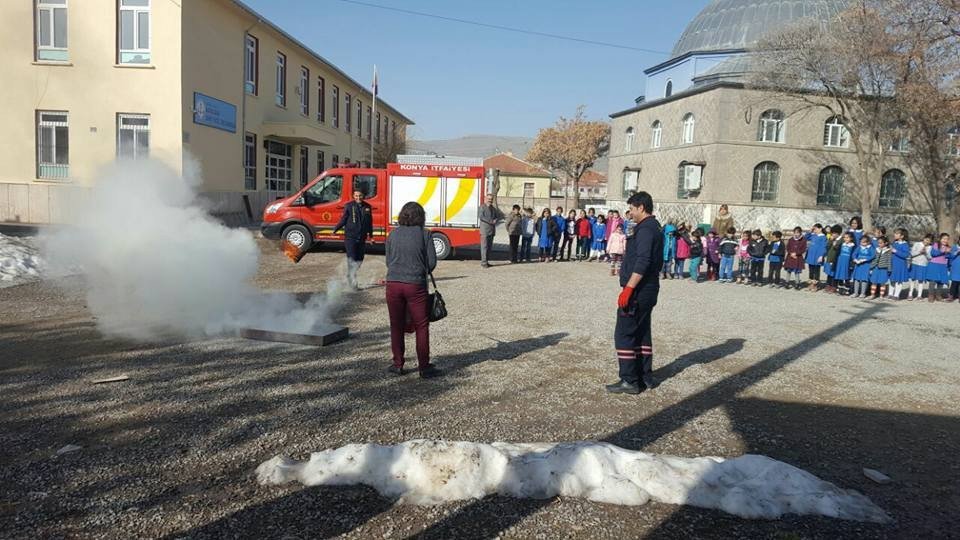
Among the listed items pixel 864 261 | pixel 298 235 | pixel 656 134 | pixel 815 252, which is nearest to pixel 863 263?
pixel 864 261

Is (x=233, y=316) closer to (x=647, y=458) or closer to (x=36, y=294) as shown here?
(x=36, y=294)

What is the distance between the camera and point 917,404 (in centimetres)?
618

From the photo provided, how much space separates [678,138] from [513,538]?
3977 centimetres

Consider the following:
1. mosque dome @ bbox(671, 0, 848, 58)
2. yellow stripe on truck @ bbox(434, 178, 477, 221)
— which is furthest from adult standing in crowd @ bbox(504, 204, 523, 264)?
mosque dome @ bbox(671, 0, 848, 58)

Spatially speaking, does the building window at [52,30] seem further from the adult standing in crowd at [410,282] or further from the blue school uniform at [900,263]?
the blue school uniform at [900,263]

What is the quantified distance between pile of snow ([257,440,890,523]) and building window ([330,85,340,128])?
116ft

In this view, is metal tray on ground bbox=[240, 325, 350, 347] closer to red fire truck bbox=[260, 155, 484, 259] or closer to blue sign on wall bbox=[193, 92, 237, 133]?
red fire truck bbox=[260, 155, 484, 259]

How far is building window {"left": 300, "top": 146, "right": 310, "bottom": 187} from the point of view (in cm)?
3250

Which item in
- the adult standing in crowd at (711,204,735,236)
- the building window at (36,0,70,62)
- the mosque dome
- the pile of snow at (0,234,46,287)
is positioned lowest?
the pile of snow at (0,234,46,287)

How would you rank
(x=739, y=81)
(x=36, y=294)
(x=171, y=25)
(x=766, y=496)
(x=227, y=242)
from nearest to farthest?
(x=766, y=496) < (x=227, y=242) < (x=36, y=294) < (x=171, y=25) < (x=739, y=81)

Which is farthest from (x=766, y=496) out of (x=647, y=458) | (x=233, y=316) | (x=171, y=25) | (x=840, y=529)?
(x=171, y=25)

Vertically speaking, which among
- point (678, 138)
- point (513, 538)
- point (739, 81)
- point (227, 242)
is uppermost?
point (739, 81)

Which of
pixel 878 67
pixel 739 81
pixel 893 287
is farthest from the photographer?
pixel 739 81

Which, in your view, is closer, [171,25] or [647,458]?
[647,458]
